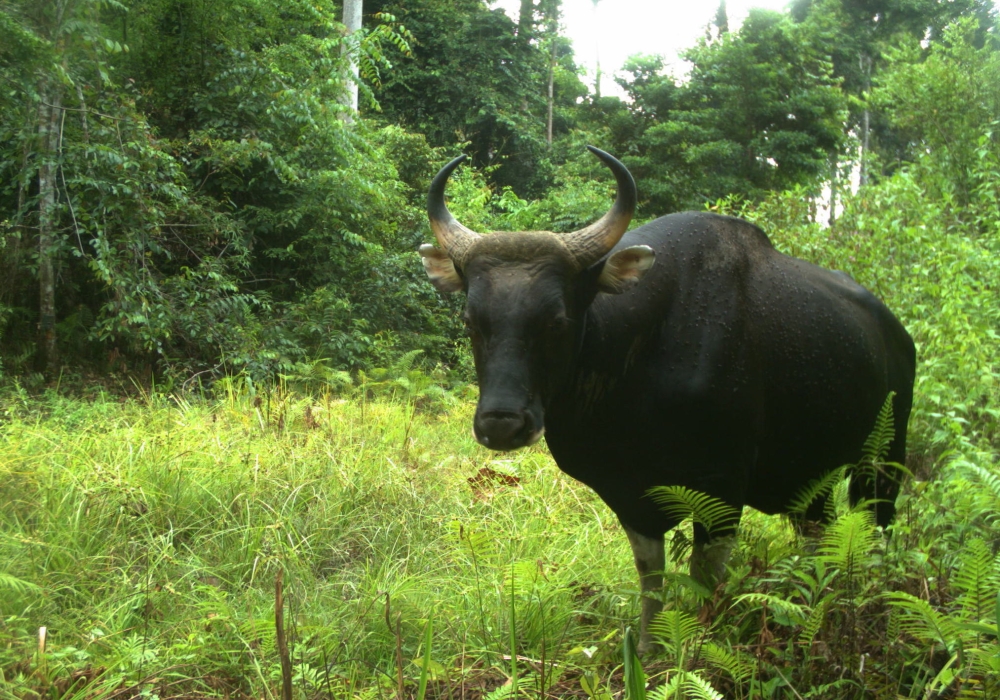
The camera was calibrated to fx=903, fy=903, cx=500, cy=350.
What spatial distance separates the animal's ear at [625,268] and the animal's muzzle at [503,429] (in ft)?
2.48

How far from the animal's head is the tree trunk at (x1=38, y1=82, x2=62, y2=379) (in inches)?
281

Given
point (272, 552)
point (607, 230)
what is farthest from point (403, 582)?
point (607, 230)

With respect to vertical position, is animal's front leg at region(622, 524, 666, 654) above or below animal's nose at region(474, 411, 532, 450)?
below

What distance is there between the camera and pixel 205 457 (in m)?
5.91

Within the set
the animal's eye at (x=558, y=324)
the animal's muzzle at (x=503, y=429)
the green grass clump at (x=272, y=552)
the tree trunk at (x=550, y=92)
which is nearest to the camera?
the animal's muzzle at (x=503, y=429)

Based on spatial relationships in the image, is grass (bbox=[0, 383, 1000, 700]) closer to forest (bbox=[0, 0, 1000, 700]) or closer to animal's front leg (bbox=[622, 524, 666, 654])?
forest (bbox=[0, 0, 1000, 700])

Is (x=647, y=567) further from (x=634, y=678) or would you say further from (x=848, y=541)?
(x=634, y=678)

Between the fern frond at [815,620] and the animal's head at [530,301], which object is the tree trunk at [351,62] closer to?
the animal's head at [530,301]

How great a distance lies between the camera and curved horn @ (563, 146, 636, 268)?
382cm

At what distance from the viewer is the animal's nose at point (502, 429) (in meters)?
3.36

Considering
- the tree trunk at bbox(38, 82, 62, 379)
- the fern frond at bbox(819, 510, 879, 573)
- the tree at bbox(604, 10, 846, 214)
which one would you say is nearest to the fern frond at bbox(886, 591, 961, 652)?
the fern frond at bbox(819, 510, 879, 573)

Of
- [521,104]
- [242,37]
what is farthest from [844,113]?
[242,37]

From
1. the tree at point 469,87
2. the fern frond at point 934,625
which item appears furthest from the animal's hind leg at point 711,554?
the tree at point 469,87

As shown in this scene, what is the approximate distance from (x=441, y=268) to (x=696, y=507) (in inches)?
63.7
